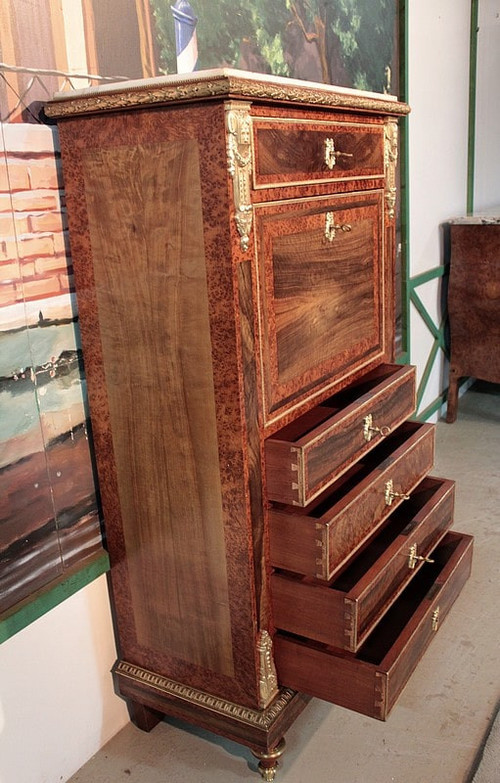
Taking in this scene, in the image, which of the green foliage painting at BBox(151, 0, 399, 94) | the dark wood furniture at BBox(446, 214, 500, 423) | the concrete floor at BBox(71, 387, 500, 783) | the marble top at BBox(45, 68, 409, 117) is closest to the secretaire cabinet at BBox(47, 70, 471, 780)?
the marble top at BBox(45, 68, 409, 117)

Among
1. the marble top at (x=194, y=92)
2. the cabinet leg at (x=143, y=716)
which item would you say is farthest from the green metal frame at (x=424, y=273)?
the cabinet leg at (x=143, y=716)

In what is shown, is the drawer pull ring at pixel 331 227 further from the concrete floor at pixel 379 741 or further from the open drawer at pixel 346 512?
the concrete floor at pixel 379 741

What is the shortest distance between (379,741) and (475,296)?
7.90 feet

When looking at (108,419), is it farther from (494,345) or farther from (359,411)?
(494,345)

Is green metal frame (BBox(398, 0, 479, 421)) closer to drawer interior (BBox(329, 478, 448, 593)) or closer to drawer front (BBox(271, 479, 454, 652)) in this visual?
drawer interior (BBox(329, 478, 448, 593))

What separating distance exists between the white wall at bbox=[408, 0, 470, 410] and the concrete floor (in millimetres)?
1749

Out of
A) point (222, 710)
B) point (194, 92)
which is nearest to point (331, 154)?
point (194, 92)

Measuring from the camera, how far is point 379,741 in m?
1.82

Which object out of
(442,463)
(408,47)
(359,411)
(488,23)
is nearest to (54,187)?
(359,411)

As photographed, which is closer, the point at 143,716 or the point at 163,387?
the point at 163,387

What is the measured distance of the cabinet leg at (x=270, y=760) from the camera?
63.9 inches

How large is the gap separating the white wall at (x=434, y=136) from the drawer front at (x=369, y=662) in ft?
6.31

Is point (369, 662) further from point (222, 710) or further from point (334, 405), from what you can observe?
point (334, 405)

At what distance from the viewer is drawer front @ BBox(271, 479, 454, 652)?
154cm
